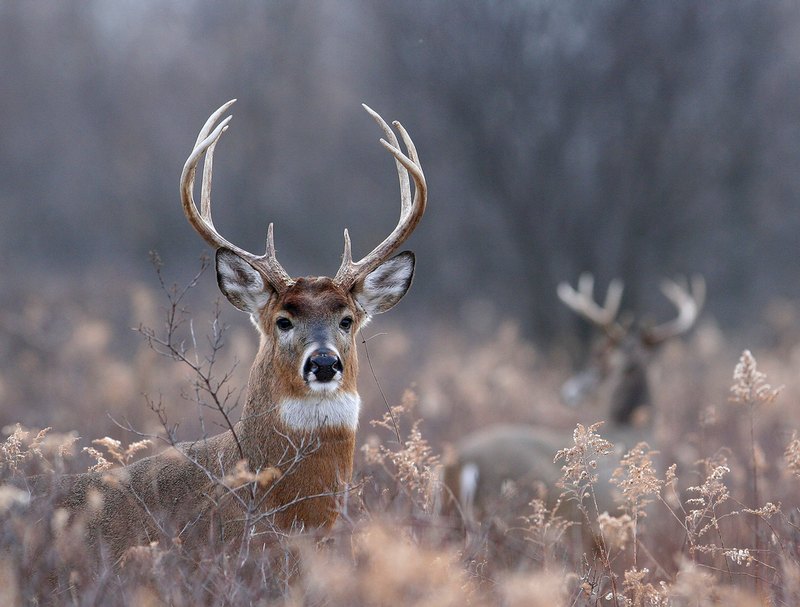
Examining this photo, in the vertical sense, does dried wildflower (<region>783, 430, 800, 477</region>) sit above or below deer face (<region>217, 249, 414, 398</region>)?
below

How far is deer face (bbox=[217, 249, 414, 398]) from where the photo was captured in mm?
4375

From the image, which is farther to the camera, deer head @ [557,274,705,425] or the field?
deer head @ [557,274,705,425]

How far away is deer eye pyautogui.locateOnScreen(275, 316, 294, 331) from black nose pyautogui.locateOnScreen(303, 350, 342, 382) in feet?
0.94

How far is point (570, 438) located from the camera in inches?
313

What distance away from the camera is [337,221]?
2705 cm

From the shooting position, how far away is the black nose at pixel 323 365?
14.1 ft

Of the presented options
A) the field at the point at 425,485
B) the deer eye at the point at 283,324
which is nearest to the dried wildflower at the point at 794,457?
the field at the point at 425,485

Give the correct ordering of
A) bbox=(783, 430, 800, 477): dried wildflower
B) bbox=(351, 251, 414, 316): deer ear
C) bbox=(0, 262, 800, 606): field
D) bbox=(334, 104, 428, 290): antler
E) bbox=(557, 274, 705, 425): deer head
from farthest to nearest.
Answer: bbox=(557, 274, 705, 425): deer head < bbox=(351, 251, 414, 316): deer ear < bbox=(334, 104, 428, 290): antler < bbox=(783, 430, 800, 477): dried wildflower < bbox=(0, 262, 800, 606): field

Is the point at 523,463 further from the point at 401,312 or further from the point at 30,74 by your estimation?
the point at 30,74

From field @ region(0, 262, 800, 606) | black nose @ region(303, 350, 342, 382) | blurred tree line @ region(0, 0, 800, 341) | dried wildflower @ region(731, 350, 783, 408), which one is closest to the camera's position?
field @ region(0, 262, 800, 606)

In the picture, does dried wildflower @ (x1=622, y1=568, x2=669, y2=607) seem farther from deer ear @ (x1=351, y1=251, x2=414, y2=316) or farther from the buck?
deer ear @ (x1=351, y1=251, x2=414, y2=316)

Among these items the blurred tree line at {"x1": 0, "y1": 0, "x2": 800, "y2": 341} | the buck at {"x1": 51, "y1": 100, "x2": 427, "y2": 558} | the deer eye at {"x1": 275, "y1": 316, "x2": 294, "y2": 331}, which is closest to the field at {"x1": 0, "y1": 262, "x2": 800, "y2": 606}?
the buck at {"x1": 51, "y1": 100, "x2": 427, "y2": 558}

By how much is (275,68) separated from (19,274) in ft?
34.5

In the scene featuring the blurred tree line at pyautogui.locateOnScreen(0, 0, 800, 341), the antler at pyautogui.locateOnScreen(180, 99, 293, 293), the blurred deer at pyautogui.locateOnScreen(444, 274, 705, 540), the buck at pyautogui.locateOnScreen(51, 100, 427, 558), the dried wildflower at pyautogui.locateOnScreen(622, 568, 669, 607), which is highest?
the blurred tree line at pyautogui.locateOnScreen(0, 0, 800, 341)
